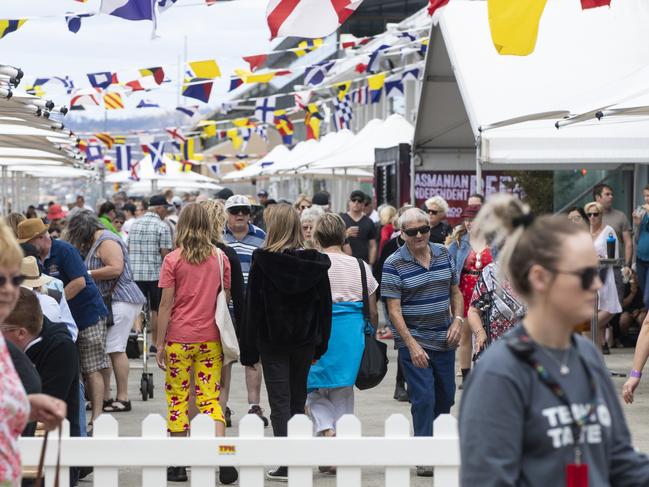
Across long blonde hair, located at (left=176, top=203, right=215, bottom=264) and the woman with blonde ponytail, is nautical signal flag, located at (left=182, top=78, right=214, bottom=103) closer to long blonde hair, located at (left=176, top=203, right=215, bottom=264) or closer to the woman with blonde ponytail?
long blonde hair, located at (left=176, top=203, right=215, bottom=264)

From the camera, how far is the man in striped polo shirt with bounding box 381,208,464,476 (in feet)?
25.6

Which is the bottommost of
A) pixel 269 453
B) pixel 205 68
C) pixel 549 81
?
pixel 269 453

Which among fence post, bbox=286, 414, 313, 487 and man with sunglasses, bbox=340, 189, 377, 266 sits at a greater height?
man with sunglasses, bbox=340, 189, 377, 266

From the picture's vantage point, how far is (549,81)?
548 inches

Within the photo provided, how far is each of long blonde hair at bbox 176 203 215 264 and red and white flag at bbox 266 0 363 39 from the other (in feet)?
7.46

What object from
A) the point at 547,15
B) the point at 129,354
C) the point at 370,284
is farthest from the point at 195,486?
the point at 547,15

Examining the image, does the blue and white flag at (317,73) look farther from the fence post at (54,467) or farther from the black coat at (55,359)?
the fence post at (54,467)

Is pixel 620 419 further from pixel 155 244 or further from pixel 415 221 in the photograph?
pixel 155 244

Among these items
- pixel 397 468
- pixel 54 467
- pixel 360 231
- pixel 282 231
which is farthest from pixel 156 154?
pixel 397 468

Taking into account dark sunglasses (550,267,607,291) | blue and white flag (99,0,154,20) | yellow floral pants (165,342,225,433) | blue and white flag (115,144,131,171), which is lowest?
yellow floral pants (165,342,225,433)

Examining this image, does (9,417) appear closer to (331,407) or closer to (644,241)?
(331,407)

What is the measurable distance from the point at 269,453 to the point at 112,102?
20.4 meters

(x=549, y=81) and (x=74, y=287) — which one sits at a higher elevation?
(x=549, y=81)

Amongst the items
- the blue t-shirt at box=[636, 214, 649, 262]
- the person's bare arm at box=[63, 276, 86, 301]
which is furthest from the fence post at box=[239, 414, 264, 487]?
the blue t-shirt at box=[636, 214, 649, 262]
